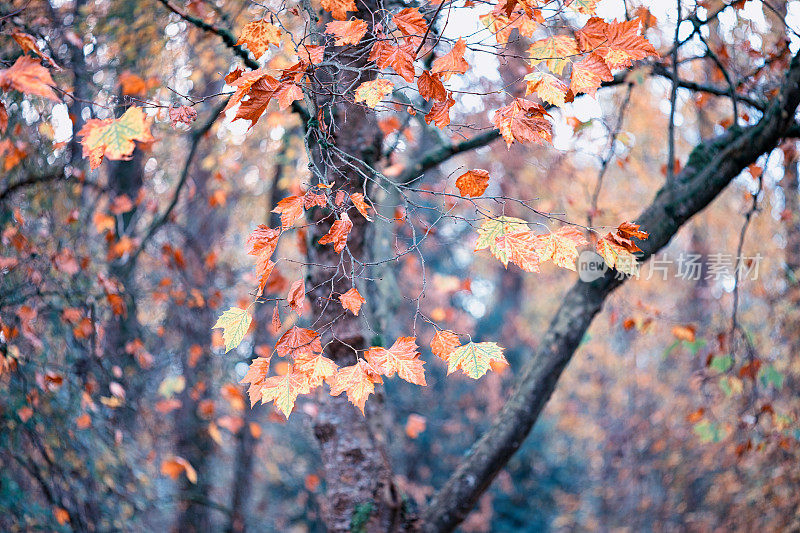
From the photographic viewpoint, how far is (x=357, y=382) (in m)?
1.51

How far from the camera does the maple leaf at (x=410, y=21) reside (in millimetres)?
1503

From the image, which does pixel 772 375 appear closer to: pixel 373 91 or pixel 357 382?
pixel 357 382

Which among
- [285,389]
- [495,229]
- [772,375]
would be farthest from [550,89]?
[772,375]

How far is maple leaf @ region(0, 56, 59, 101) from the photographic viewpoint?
1365 mm

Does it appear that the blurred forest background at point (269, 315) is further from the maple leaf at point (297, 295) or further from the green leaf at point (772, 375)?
the maple leaf at point (297, 295)

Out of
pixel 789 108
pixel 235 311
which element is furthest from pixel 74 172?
pixel 789 108

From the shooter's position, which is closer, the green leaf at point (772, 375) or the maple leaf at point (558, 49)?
the maple leaf at point (558, 49)

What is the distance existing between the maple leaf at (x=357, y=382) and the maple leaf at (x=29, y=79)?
98cm

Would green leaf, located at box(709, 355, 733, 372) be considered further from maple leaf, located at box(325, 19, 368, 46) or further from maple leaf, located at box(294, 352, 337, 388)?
maple leaf, located at box(325, 19, 368, 46)

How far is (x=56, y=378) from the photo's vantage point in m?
2.64

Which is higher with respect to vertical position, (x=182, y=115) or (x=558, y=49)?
(x=558, y=49)

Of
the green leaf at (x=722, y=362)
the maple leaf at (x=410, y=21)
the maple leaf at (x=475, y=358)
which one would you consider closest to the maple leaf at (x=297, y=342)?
the maple leaf at (x=475, y=358)

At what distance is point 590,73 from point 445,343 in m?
0.84

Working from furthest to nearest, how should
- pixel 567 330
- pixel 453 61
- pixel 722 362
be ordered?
pixel 722 362
pixel 567 330
pixel 453 61
